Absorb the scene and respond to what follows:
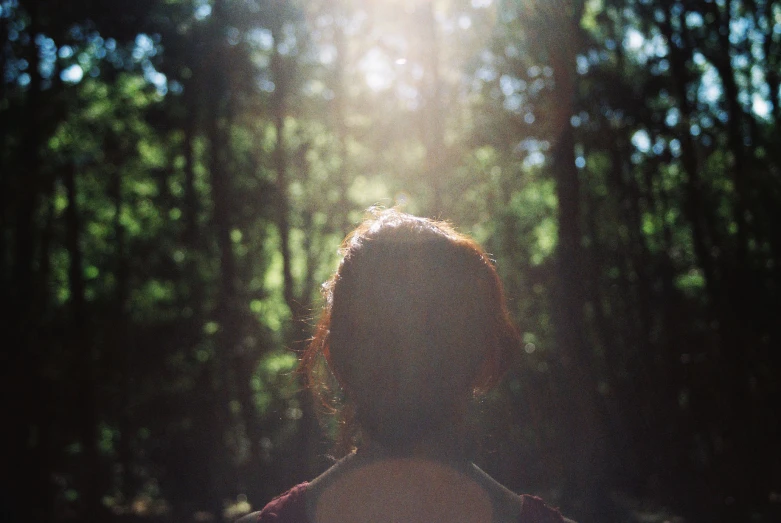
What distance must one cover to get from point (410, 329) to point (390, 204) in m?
12.4

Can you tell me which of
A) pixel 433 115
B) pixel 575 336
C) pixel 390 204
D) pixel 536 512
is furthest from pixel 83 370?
pixel 536 512

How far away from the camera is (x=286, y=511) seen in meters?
1.71

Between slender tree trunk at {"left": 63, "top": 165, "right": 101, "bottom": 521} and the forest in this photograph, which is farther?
slender tree trunk at {"left": 63, "top": 165, "right": 101, "bottom": 521}

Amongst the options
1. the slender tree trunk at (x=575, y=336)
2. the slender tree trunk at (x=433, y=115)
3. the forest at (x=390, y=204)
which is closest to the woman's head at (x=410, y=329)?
the forest at (x=390, y=204)

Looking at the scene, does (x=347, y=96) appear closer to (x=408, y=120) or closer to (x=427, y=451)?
(x=408, y=120)

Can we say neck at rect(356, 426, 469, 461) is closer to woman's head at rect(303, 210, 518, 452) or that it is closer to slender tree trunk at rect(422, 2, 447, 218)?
woman's head at rect(303, 210, 518, 452)

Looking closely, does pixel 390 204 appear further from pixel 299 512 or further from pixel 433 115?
pixel 299 512

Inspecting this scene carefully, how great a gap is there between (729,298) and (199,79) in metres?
14.9

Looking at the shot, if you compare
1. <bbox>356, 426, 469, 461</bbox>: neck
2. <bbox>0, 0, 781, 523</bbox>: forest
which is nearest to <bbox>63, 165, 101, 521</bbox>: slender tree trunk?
<bbox>0, 0, 781, 523</bbox>: forest

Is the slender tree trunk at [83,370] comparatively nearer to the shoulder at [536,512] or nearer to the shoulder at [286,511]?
the shoulder at [286,511]

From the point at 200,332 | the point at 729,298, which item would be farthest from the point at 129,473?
the point at 729,298

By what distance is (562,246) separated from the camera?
1580cm

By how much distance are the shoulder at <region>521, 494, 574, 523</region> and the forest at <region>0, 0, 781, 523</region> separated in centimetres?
916

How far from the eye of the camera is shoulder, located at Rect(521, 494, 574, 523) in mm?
1668
